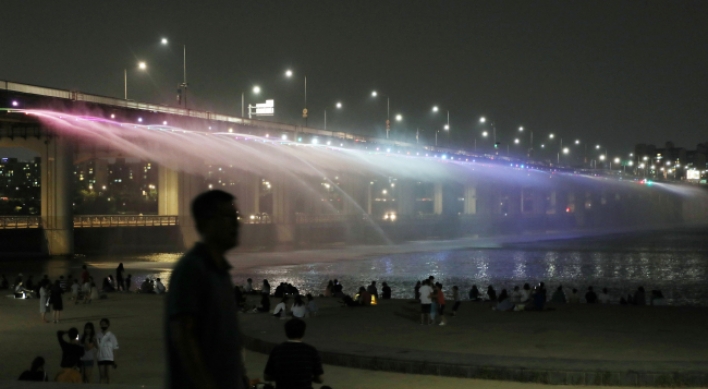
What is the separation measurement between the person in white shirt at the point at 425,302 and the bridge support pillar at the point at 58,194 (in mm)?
49903

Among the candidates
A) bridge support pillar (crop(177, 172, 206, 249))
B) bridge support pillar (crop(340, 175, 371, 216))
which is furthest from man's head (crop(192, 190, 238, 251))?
bridge support pillar (crop(340, 175, 371, 216))

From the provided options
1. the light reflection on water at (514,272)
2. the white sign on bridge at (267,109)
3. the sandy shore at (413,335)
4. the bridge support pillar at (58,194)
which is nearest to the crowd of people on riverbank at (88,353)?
the sandy shore at (413,335)

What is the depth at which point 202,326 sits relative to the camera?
166 inches

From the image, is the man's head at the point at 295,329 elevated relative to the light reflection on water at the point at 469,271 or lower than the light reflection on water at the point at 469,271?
elevated

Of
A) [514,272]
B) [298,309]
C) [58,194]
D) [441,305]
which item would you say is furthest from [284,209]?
[441,305]

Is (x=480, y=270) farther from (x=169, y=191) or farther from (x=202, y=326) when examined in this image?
(x=202, y=326)

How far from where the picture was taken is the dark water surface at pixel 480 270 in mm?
49803

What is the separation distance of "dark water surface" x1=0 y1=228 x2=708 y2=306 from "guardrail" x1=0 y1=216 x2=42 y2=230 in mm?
6289

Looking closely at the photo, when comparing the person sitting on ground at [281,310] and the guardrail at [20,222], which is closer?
the person sitting on ground at [281,310]

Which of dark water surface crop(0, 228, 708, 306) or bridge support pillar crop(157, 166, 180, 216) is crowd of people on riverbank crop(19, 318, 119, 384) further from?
bridge support pillar crop(157, 166, 180, 216)

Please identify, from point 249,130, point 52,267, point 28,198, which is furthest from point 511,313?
point 28,198

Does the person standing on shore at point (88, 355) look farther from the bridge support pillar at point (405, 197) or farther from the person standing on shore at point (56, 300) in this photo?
the bridge support pillar at point (405, 197)

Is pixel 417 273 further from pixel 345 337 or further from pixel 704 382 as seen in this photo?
pixel 704 382

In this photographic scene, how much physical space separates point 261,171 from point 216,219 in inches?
3896
